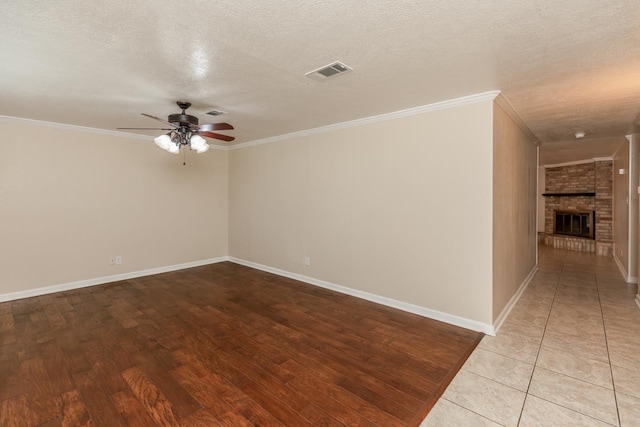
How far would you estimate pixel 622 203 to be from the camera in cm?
555

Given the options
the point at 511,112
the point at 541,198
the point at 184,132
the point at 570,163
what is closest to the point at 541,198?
the point at 541,198

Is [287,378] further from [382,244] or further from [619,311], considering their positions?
[619,311]

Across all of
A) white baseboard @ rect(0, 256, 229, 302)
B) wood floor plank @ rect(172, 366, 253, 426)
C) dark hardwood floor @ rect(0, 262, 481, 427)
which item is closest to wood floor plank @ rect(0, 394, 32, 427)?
dark hardwood floor @ rect(0, 262, 481, 427)

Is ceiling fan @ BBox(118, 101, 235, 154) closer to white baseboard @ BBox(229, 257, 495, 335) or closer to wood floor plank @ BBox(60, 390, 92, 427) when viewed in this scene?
wood floor plank @ BBox(60, 390, 92, 427)

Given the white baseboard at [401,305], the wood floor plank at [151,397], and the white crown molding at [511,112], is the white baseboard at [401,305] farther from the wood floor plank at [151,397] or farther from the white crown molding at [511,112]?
the wood floor plank at [151,397]

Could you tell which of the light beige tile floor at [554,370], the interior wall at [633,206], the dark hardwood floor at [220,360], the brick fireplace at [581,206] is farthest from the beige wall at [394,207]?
the brick fireplace at [581,206]

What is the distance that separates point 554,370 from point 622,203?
5082 millimetres

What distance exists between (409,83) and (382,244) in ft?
6.46

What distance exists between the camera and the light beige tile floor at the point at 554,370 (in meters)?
1.91

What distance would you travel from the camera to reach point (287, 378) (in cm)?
232

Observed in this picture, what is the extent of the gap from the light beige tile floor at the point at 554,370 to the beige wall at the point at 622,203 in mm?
1731

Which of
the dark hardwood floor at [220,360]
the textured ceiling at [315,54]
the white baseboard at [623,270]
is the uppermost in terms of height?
the textured ceiling at [315,54]

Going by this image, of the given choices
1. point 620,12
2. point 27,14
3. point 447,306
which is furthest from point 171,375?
point 620,12

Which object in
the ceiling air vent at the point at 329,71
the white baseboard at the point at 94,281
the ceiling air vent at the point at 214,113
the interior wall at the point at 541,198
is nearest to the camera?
the ceiling air vent at the point at 329,71
